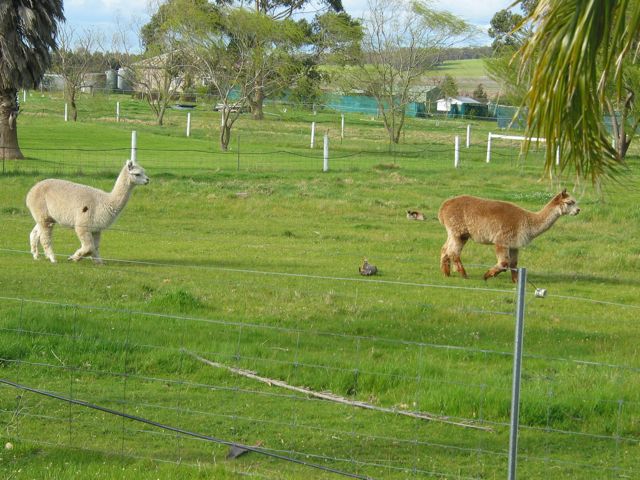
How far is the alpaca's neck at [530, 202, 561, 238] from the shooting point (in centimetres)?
1461

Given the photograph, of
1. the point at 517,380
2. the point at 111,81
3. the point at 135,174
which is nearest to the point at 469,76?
the point at 111,81

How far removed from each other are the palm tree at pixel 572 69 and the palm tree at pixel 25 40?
75.7 ft

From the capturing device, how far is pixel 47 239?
1495cm

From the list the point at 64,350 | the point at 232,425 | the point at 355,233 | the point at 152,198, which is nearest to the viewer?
the point at 232,425

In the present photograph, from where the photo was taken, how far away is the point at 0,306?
10.8m

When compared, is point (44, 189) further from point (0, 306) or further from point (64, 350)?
point (64, 350)

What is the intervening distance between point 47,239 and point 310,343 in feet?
21.4

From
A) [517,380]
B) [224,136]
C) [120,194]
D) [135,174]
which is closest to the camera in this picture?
[517,380]

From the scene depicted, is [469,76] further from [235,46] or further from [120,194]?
[120,194]

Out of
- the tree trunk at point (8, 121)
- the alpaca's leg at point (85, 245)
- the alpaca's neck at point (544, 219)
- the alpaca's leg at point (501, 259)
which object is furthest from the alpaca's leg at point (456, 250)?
the tree trunk at point (8, 121)

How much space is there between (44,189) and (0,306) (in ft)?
15.5

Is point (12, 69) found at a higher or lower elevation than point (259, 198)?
higher

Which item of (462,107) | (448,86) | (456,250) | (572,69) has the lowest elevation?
(456,250)

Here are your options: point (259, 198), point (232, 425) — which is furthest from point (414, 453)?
point (259, 198)
